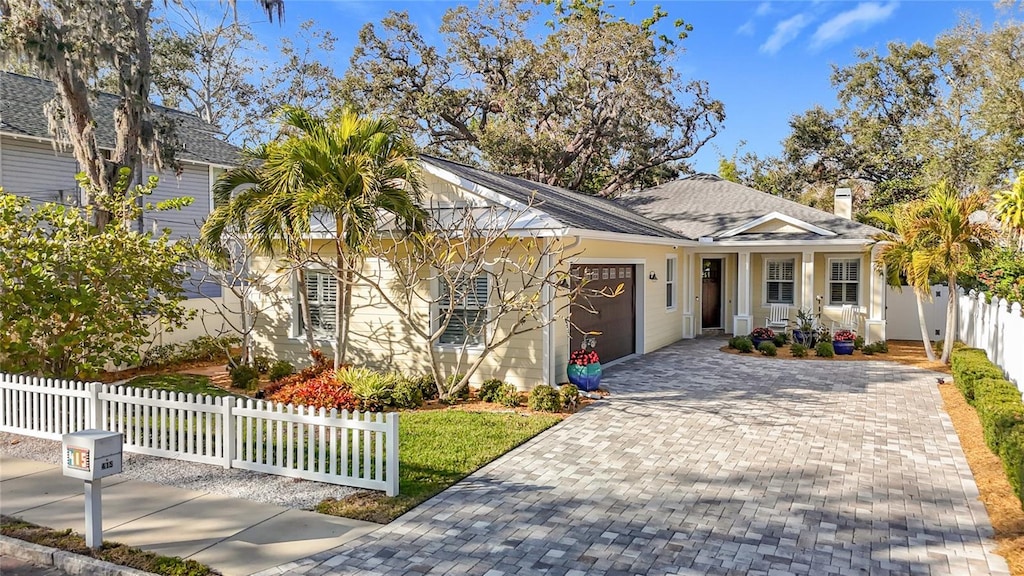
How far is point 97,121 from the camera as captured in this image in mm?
18156

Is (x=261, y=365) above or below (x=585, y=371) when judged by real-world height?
below

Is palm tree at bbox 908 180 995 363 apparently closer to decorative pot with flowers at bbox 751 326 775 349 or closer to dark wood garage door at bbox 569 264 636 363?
decorative pot with flowers at bbox 751 326 775 349

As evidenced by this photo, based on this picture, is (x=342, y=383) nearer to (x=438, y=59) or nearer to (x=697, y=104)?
(x=438, y=59)

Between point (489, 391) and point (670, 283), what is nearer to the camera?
point (489, 391)

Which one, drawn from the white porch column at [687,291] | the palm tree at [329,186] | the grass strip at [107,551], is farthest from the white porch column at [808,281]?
the grass strip at [107,551]

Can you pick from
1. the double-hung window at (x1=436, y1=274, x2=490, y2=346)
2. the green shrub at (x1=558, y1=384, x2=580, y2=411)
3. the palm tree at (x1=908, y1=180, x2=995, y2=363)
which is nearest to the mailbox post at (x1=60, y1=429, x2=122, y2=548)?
the green shrub at (x1=558, y1=384, x2=580, y2=411)

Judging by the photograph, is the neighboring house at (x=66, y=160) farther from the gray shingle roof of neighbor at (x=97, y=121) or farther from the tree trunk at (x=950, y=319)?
the tree trunk at (x=950, y=319)

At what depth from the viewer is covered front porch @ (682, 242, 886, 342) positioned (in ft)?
55.3

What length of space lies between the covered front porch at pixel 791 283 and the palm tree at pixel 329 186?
10.2m

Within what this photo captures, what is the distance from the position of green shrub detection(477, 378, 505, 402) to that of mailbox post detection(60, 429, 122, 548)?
230 inches

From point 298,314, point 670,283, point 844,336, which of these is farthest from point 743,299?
point 298,314

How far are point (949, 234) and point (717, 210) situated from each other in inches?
306

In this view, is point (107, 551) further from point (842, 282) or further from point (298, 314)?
point (842, 282)

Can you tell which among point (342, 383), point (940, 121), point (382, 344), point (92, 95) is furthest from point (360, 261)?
point (940, 121)
